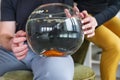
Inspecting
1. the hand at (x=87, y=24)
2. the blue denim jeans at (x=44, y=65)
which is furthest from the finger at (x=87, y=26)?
the blue denim jeans at (x=44, y=65)

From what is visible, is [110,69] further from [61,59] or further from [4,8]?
[4,8]

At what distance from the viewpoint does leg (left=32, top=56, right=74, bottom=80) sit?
867mm

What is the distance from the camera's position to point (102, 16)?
3.73 ft

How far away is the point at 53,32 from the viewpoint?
770 millimetres

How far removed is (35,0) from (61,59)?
294 mm

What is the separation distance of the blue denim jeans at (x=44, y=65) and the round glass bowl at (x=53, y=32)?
0.09 m

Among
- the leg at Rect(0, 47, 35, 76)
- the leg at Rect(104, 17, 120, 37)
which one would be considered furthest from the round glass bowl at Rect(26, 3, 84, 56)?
the leg at Rect(104, 17, 120, 37)

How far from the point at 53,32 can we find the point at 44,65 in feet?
0.57

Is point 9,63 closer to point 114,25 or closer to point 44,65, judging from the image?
point 44,65

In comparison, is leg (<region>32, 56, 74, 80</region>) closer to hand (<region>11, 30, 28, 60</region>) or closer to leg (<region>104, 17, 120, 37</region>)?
hand (<region>11, 30, 28, 60</region>)

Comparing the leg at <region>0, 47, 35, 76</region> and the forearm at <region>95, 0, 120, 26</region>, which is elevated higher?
the forearm at <region>95, 0, 120, 26</region>

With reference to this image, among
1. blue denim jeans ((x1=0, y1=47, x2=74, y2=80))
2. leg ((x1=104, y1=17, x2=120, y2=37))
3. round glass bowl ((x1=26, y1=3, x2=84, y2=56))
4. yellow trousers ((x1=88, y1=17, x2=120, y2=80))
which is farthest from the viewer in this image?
leg ((x1=104, y1=17, x2=120, y2=37))

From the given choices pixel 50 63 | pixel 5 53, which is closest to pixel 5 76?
pixel 5 53

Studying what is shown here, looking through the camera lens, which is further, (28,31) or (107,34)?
(107,34)
